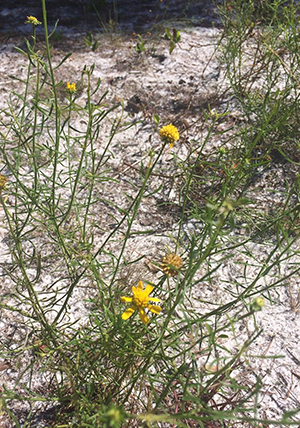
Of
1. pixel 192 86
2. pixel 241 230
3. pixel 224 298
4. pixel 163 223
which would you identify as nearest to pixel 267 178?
pixel 241 230

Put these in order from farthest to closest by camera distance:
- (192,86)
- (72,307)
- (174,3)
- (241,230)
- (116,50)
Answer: (174,3) < (116,50) < (192,86) < (241,230) < (72,307)

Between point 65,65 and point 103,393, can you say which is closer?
point 103,393

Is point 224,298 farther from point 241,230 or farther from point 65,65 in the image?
point 65,65

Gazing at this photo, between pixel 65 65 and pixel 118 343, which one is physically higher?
pixel 65 65

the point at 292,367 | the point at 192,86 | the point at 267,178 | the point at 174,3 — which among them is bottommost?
the point at 292,367

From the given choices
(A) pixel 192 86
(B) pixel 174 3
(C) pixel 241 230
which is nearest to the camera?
(C) pixel 241 230

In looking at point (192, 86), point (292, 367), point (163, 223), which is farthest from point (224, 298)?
point (192, 86)

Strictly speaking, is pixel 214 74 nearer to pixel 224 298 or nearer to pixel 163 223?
pixel 163 223
